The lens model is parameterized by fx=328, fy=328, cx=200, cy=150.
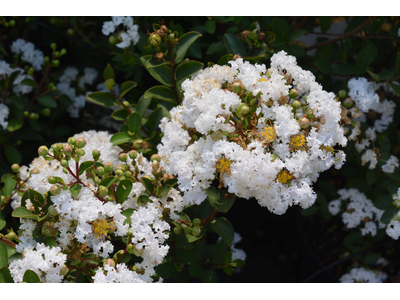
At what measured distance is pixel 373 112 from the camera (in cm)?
172

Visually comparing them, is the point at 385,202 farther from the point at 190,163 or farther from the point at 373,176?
the point at 190,163

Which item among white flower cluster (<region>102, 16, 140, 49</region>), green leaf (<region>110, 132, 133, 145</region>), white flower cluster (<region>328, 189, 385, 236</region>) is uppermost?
white flower cluster (<region>102, 16, 140, 49</region>)

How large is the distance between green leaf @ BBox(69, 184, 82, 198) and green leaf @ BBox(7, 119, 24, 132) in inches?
35.8

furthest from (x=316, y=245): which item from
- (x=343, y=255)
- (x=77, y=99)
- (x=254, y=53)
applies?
(x=77, y=99)

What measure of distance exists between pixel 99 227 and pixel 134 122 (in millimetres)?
484

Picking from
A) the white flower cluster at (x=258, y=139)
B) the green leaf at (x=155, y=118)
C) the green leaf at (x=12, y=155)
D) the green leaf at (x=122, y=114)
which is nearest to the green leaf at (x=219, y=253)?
the white flower cluster at (x=258, y=139)

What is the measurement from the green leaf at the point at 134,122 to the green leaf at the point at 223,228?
20.0 inches

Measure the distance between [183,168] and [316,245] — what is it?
55.9 inches

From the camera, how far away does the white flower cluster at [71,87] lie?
2.16 meters

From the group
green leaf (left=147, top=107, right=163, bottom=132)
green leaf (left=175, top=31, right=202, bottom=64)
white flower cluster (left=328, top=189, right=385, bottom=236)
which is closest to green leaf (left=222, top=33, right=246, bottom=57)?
green leaf (left=175, top=31, right=202, bottom=64)

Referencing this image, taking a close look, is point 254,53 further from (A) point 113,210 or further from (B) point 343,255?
(B) point 343,255

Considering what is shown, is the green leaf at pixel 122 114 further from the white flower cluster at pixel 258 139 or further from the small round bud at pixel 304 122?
the small round bud at pixel 304 122

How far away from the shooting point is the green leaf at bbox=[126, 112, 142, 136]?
1.39m

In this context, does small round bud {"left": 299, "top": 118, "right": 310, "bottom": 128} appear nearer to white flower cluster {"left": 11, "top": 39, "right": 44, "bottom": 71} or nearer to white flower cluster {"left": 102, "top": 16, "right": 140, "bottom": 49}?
white flower cluster {"left": 102, "top": 16, "right": 140, "bottom": 49}
